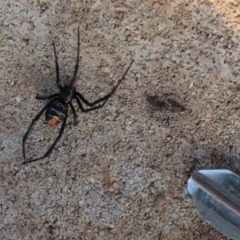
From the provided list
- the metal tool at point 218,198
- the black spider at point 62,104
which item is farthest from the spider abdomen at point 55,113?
the metal tool at point 218,198

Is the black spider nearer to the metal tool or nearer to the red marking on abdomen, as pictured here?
the red marking on abdomen

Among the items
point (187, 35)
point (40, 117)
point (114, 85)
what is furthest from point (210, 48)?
point (40, 117)

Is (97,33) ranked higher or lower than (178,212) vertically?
higher

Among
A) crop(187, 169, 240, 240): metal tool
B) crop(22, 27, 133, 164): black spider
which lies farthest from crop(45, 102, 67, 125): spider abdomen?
crop(187, 169, 240, 240): metal tool

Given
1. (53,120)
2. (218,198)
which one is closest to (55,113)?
(53,120)

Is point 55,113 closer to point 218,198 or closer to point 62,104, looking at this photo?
point 62,104

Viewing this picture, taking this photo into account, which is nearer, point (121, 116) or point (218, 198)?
point (218, 198)

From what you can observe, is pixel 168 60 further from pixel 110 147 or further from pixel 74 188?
pixel 74 188
